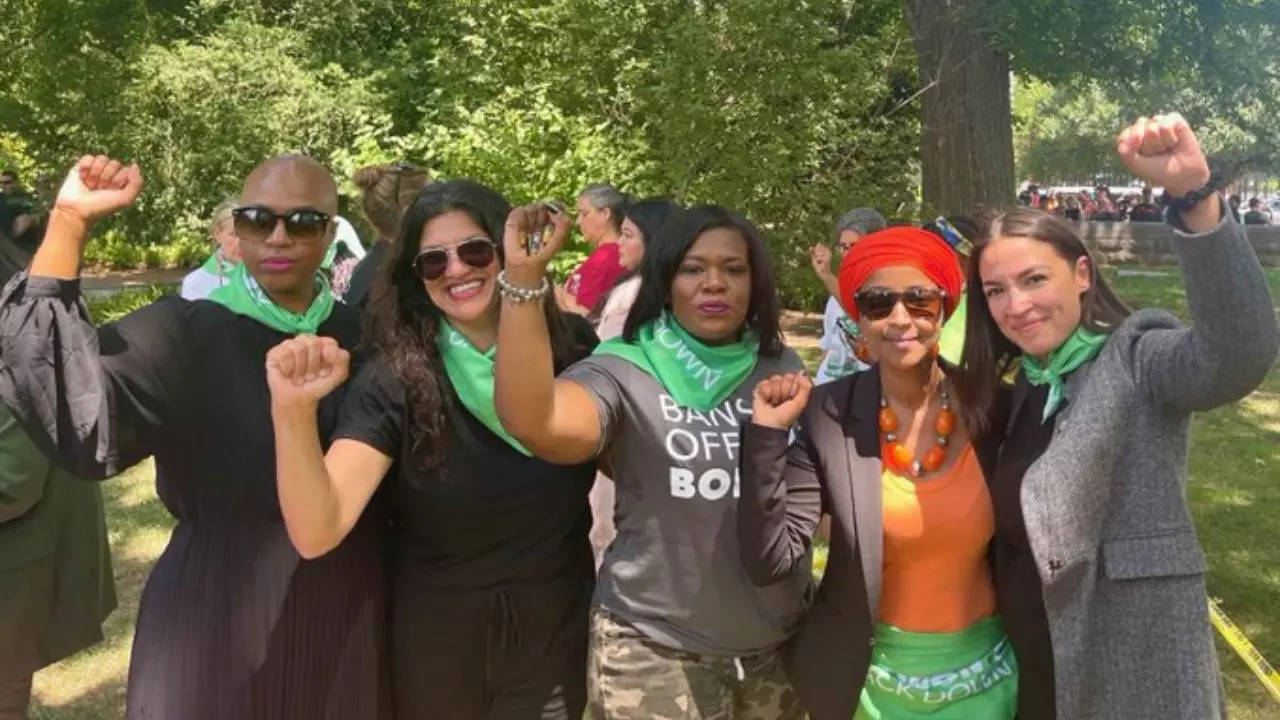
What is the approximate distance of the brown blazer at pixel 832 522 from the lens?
2062 millimetres

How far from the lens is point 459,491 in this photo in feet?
7.40

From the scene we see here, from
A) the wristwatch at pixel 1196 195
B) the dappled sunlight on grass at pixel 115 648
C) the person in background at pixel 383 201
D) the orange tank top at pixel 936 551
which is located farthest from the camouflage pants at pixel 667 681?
the dappled sunlight on grass at pixel 115 648

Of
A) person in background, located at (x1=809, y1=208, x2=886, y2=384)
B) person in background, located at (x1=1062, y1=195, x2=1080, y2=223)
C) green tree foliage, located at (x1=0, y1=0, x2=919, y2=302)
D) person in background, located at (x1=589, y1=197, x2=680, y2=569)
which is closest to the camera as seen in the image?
person in background, located at (x1=589, y1=197, x2=680, y2=569)

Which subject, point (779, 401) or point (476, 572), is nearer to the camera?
point (779, 401)

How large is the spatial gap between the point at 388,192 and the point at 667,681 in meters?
3.00

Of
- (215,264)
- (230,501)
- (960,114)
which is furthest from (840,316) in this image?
(230,501)

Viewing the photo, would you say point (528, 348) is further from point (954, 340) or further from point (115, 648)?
point (115, 648)

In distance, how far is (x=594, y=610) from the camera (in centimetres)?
236

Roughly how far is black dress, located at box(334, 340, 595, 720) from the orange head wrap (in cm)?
78

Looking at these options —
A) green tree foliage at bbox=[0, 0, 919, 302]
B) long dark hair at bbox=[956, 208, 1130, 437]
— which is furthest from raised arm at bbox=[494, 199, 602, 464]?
green tree foliage at bbox=[0, 0, 919, 302]

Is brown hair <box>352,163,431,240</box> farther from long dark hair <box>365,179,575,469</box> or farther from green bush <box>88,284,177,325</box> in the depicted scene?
green bush <box>88,284,177,325</box>

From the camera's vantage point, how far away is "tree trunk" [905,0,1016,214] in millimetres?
7715

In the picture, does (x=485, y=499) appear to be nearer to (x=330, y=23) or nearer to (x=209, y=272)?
(x=209, y=272)

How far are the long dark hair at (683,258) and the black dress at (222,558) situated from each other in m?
0.76
